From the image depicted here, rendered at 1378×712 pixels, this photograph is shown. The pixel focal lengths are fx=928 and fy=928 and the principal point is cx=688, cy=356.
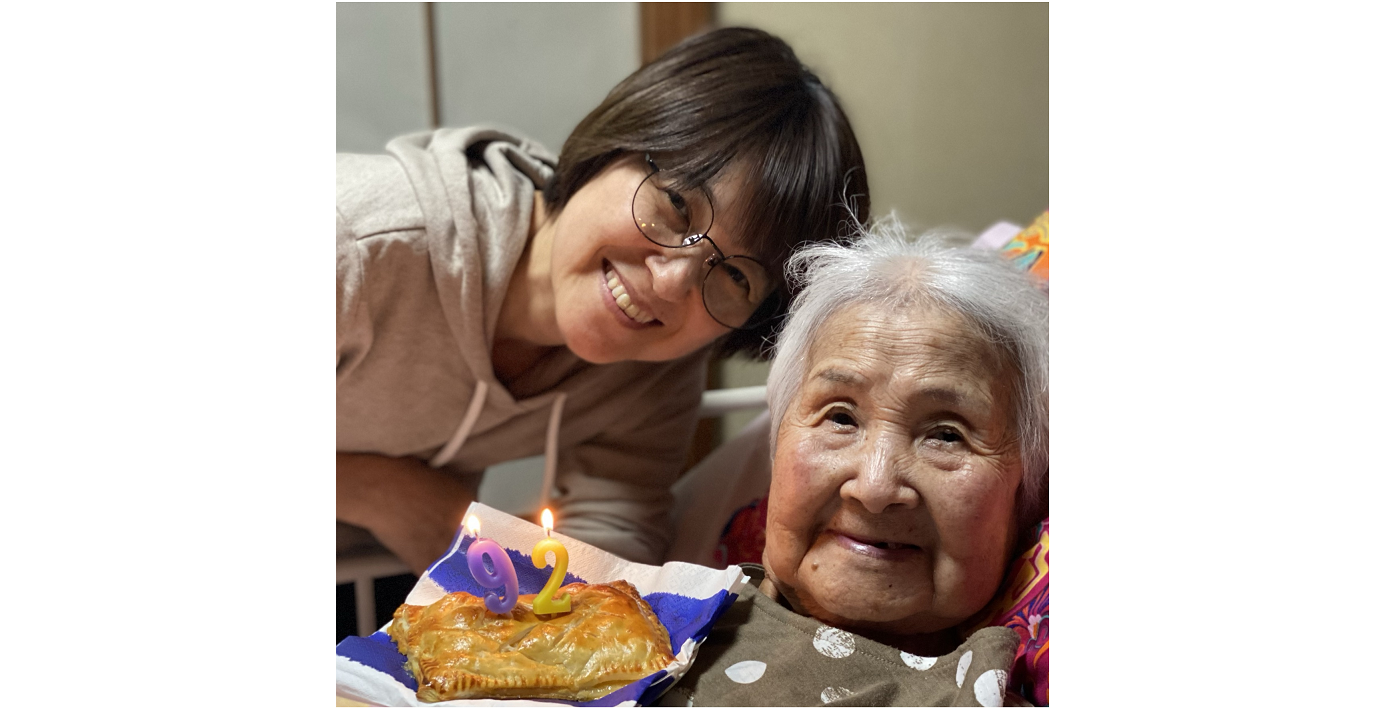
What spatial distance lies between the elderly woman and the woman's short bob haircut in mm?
150

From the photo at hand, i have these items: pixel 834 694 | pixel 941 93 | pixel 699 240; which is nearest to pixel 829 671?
pixel 834 694

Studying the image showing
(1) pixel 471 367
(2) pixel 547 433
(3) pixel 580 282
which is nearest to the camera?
(3) pixel 580 282

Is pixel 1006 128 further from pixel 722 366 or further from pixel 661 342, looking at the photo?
pixel 661 342

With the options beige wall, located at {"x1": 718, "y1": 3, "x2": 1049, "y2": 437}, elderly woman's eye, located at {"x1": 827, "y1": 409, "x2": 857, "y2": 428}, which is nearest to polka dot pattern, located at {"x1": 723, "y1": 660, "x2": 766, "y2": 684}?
elderly woman's eye, located at {"x1": 827, "y1": 409, "x2": 857, "y2": 428}

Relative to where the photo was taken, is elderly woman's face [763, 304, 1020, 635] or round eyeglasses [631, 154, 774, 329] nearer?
elderly woman's face [763, 304, 1020, 635]

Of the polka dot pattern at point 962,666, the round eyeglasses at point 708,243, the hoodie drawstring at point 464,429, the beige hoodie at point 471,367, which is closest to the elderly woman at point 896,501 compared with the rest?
the polka dot pattern at point 962,666

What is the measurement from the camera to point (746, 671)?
0.97 meters

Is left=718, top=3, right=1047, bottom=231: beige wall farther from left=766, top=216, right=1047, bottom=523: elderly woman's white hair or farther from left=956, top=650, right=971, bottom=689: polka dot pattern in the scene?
left=956, top=650, right=971, bottom=689: polka dot pattern

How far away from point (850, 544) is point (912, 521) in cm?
7

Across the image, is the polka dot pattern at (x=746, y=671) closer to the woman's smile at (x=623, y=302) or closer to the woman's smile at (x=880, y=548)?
the woman's smile at (x=880, y=548)

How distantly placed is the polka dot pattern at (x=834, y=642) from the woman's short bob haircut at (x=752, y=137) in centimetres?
43

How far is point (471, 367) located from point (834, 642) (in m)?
0.76

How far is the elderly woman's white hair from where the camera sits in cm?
106

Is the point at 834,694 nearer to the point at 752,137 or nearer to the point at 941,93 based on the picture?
the point at 752,137
